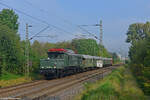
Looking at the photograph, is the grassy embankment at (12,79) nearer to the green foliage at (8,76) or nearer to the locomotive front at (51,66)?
the green foliage at (8,76)

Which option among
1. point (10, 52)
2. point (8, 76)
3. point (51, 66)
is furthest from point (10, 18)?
point (51, 66)

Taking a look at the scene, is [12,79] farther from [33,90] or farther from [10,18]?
[10,18]

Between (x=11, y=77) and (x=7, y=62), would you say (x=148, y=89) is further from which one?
(x=7, y=62)

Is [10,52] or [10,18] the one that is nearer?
[10,52]

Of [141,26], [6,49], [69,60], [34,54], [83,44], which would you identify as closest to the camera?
[6,49]

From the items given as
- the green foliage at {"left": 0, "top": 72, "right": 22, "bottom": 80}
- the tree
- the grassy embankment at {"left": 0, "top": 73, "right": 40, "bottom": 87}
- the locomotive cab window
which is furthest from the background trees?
the tree

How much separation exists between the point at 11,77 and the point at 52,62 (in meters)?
5.67

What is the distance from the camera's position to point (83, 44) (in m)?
73.9

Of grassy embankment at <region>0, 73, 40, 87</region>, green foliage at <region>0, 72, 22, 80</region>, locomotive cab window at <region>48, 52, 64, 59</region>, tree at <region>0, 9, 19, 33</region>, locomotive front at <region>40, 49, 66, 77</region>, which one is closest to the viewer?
grassy embankment at <region>0, 73, 40, 87</region>

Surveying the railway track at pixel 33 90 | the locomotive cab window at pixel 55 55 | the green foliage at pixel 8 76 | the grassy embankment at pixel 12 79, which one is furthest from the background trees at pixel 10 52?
the railway track at pixel 33 90

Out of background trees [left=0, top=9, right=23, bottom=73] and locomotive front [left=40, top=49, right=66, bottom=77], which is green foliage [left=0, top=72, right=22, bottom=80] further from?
locomotive front [left=40, top=49, right=66, bottom=77]

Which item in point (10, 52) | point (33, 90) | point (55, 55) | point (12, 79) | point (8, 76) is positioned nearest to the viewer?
point (33, 90)

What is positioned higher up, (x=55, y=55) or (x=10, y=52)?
(x=10, y=52)

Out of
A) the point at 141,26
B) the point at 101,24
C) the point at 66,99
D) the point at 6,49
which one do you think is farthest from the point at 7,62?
the point at 141,26
